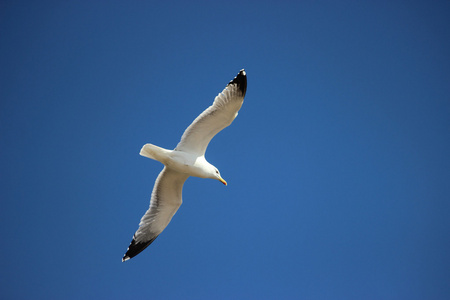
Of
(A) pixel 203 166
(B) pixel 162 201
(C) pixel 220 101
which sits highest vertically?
(C) pixel 220 101

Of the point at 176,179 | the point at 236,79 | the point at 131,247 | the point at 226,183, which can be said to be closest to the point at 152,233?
the point at 131,247

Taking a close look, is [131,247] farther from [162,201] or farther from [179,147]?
[179,147]

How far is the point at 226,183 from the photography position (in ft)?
18.6

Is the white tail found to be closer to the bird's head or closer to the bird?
the bird

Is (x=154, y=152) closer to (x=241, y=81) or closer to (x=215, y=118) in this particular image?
(x=215, y=118)

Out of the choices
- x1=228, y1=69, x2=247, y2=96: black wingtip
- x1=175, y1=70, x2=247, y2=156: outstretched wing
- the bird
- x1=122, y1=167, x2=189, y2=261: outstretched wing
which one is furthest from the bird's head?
x1=228, y1=69, x2=247, y2=96: black wingtip

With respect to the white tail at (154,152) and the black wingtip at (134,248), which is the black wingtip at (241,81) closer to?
the white tail at (154,152)

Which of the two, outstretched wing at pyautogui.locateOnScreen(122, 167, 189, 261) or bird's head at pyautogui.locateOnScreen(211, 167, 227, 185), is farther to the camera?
outstretched wing at pyautogui.locateOnScreen(122, 167, 189, 261)

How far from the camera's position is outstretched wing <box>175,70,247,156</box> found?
4.93 metres

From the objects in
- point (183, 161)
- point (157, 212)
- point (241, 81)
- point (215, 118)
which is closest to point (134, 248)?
point (157, 212)

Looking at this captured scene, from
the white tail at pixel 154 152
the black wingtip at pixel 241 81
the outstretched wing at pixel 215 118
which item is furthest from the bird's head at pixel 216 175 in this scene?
the black wingtip at pixel 241 81

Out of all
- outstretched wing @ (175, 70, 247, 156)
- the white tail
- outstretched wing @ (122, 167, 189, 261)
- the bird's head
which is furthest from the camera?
outstretched wing @ (122, 167, 189, 261)

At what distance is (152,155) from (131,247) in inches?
57.6

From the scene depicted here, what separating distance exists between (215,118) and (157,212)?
1.66 m
